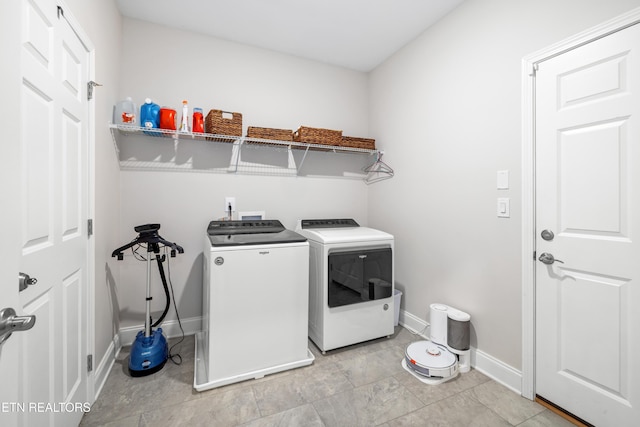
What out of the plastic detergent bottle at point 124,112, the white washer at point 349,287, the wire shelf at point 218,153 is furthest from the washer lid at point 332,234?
the plastic detergent bottle at point 124,112

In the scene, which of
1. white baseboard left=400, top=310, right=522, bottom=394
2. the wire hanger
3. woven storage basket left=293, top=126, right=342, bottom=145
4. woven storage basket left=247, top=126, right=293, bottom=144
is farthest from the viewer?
the wire hanger

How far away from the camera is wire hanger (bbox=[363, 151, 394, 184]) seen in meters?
2.94

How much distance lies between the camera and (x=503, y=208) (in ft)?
6.07

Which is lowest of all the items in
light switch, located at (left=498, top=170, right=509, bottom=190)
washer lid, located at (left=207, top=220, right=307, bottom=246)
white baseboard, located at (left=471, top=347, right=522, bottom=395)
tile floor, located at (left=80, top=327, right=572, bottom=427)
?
tile floor, located at (left=80, top=327, right=572, bottom=427)

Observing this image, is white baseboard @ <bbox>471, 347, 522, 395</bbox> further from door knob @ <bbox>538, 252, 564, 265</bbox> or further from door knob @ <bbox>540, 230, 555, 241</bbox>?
door knob @ <bbox>540, 230, 555, 241</bbox>

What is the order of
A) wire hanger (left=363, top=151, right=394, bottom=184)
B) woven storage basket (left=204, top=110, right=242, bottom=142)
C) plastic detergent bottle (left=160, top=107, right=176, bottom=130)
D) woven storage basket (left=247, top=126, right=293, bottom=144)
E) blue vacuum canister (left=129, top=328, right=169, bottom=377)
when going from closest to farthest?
1. blue vacuum canister (left=129, top=328, right=169, bottom=377)
2. plastic detergent bottle (left=160, top=107, right=176, bottom=130)
3. woven storage basket (left=204, top=110, right=242, bottom=142)
4. woven storage basket (left=247, top=126, right=293, bottom=144)
5. wire hanger (left=363, top=151, right=394, bottom=184)

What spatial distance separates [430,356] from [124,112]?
2908 millimetres

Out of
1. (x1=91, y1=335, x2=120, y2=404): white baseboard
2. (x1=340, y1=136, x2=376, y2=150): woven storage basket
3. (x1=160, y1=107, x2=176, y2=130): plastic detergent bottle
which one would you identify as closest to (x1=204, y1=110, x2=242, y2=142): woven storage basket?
(x1=160, y1=107, x2=176, y2=130): plastic detergent bottle

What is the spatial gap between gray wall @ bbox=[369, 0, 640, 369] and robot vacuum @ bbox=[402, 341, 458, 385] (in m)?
0.27

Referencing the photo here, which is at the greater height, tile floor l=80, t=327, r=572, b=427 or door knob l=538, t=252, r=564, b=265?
door knob l=538, t=252, r=564, b=265

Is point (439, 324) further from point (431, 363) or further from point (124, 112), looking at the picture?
point (124, 112)

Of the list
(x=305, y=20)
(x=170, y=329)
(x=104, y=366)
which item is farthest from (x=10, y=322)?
(x=305, y=20)

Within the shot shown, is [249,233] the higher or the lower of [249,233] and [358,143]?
the lower

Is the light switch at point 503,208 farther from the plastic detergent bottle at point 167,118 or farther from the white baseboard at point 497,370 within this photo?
the plastic detergent bottle at point 167,118
